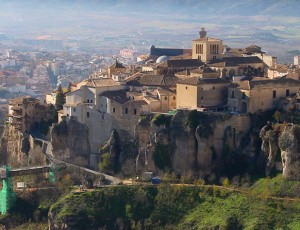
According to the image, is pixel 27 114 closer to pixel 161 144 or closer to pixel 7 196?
pixel 7 196

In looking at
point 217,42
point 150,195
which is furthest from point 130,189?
point 217,42

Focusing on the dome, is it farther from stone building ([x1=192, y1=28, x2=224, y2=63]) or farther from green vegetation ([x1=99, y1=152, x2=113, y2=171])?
green vegetation ([x1=99, y1=152, x2=113, y2=171])

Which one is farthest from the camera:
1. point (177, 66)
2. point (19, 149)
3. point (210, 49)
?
point (210, 49)

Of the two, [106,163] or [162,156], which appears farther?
[106,163]

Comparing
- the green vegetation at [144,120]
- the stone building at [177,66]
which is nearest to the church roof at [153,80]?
the stone building at [177,66]

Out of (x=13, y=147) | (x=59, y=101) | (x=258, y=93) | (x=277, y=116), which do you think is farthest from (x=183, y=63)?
(x=13, y=147)

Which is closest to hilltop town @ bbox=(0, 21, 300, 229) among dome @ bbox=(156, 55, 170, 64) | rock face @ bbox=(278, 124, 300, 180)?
rock face @ bbox=(278, 124, 300, 180)
